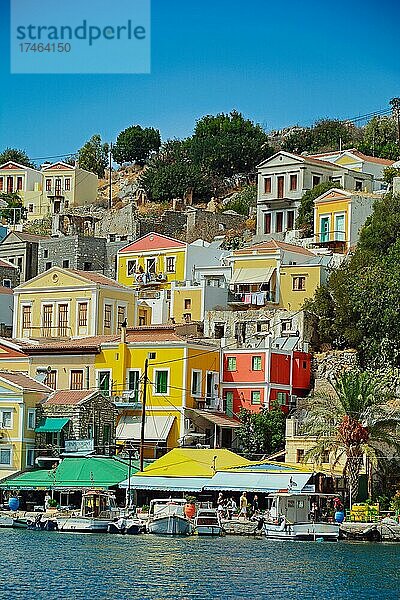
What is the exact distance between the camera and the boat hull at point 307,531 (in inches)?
2299

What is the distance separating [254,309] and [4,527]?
2455 centimetres

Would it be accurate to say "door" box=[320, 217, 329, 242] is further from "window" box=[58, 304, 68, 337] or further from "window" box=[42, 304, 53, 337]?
"window" box=[42, 304, 53, 337]

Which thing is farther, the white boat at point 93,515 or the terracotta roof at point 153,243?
the terracotta roof at point 153,243

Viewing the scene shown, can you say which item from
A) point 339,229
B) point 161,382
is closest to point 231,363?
point 161,382

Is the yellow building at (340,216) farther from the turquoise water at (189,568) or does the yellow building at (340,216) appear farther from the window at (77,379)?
the turquoise water at (189,568)

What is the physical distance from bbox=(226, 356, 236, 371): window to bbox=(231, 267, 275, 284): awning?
9527mm

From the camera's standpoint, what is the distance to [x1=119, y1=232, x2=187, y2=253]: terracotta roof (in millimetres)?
89562

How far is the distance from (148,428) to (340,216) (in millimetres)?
24275

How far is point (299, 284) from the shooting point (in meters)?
81.9

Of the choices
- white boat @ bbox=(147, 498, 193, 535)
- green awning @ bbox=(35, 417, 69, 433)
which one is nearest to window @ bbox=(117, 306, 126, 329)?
green awning @ bbox=(35, 417, 69, 433)

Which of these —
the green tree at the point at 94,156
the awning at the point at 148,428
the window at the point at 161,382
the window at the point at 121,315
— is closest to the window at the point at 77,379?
the awning at the point at 148,428

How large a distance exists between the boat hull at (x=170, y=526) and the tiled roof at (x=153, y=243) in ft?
104

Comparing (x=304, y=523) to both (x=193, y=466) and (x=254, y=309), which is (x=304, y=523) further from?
(x=254, y=309)

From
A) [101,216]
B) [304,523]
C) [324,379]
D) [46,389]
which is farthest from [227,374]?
[101,216]
